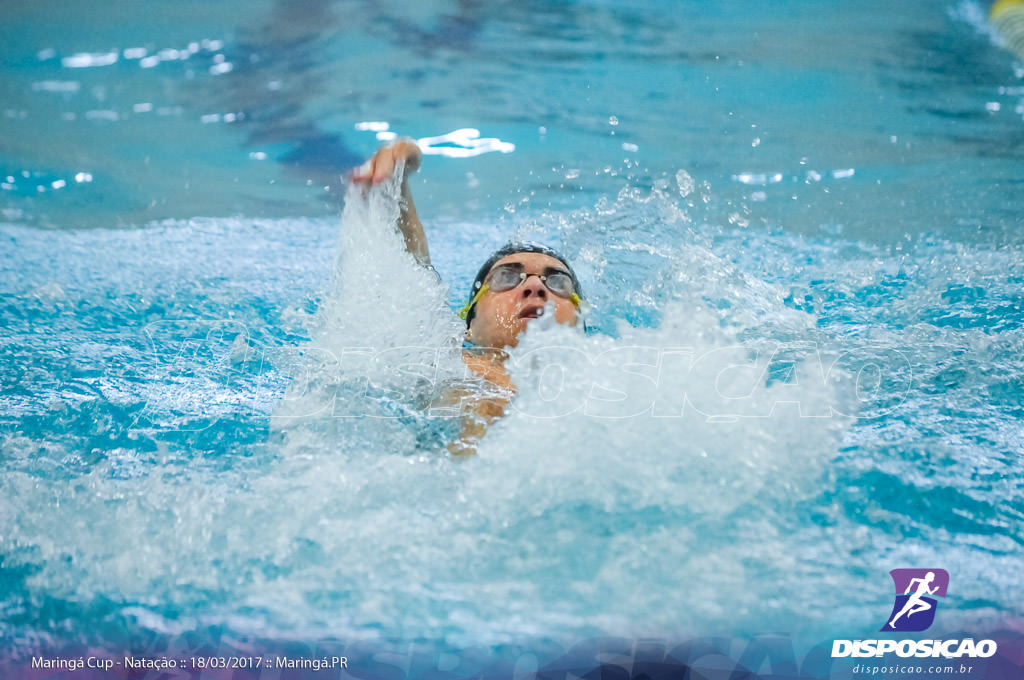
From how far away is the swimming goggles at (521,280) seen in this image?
8.66 ft

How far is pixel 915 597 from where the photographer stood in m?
1.59

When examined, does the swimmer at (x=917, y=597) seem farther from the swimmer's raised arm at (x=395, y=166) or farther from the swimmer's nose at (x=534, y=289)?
the swimmer's raised arm at (x=395, y=166)

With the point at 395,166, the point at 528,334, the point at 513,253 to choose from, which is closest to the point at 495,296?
the point at 513,253

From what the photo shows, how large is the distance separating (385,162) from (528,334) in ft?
2.38

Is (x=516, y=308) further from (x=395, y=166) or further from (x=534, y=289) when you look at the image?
(x=395, y=166)

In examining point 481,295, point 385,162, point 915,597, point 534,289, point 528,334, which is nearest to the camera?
point 915,597

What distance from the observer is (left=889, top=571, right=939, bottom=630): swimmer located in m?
1.57

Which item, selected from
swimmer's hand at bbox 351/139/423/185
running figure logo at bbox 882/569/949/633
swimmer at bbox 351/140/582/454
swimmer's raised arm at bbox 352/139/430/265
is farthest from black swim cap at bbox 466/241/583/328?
running figure logo at bbox 882/569/949/633

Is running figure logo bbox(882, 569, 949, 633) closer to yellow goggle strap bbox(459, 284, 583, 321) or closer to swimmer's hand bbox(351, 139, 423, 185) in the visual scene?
yellow goggle strap bbox(459, 284, 583, 321)

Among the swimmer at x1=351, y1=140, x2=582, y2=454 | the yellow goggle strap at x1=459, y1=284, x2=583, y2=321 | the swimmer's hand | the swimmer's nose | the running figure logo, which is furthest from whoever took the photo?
the yellow goggle strap at x1=459, y1=284, x2=583, y2=321

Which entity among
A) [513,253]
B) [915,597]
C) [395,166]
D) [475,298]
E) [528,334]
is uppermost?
[395,166]

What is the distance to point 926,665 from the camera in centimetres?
154

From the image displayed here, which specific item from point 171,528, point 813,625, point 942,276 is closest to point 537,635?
point 813,625

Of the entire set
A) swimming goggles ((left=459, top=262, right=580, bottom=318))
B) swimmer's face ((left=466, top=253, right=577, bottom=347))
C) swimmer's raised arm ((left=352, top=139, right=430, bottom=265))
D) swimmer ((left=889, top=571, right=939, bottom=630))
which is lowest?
swimmer ((left=889, top=571, right=939, bottom=630))
